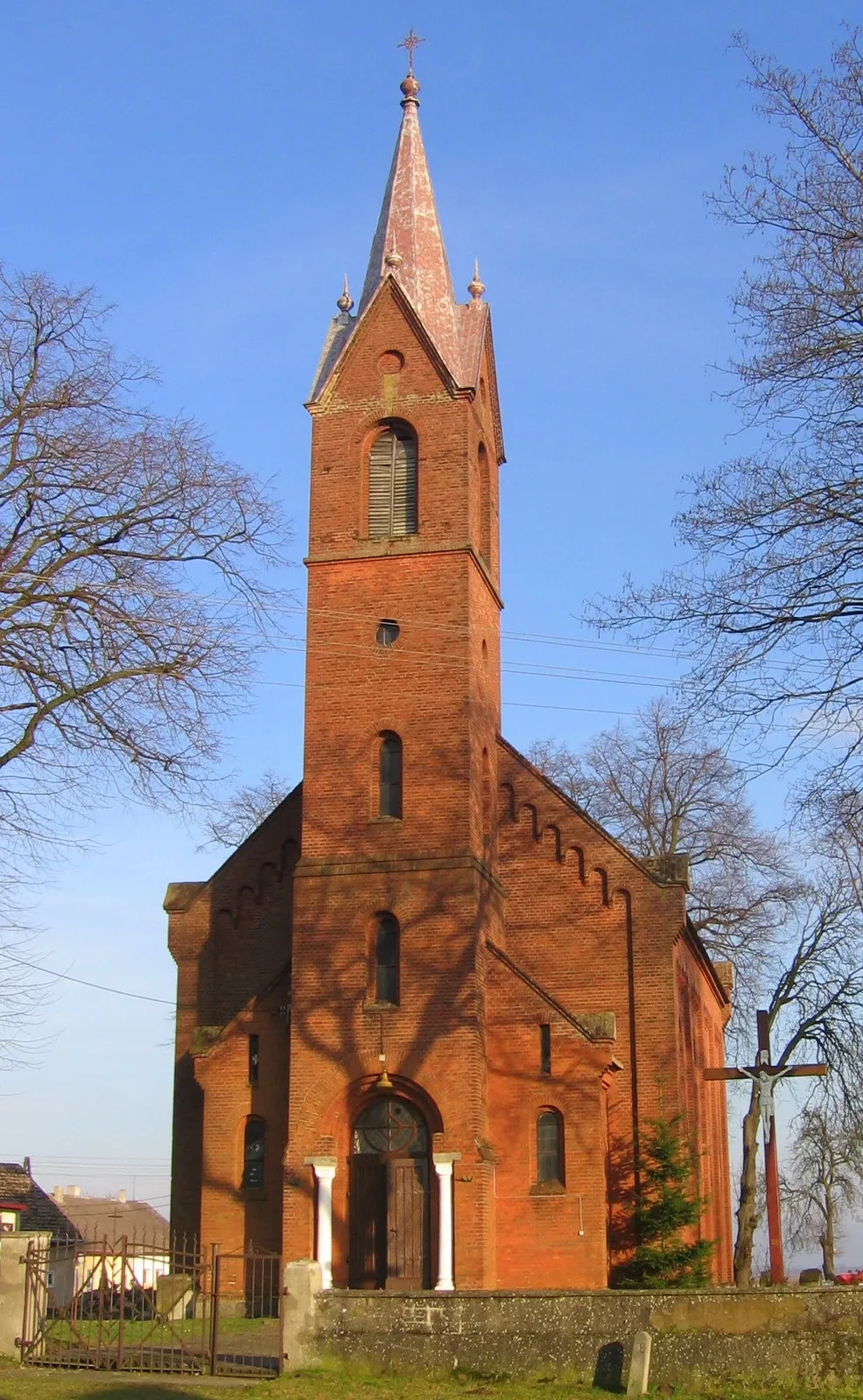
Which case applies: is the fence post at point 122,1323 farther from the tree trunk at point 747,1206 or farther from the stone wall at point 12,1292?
the tree trunk at point 747,1206

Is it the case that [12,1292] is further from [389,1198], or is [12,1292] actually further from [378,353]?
[378,353]

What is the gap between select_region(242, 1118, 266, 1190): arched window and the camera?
2784 cm

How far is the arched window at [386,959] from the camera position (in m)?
27.4

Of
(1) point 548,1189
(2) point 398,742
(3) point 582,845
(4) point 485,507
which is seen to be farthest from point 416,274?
(1) point 548,1189

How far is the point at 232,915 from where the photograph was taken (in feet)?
102

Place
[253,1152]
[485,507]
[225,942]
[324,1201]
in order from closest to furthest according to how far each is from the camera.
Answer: [324,1201], [253,1152], [225,942], [485,507]

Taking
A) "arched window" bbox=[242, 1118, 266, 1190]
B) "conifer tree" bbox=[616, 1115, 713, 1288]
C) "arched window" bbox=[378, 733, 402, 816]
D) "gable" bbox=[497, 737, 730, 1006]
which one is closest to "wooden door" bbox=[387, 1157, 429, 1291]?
"arched window" bbox=[242, 1118, 266, 1190]

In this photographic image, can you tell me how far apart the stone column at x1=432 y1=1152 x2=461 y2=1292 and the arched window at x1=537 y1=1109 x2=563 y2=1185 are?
6.18 ft

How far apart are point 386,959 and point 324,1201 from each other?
4.05 metres

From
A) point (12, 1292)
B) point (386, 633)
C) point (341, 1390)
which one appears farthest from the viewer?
point (386, 633)

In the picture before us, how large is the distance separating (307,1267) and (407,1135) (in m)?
9.63

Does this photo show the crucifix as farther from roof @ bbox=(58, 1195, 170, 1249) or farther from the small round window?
roof @ bbox=(58, 1195, 170, 1249)

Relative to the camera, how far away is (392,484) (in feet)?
99.9

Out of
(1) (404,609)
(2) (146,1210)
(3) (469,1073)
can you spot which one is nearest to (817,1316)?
(3) (469,1073)
